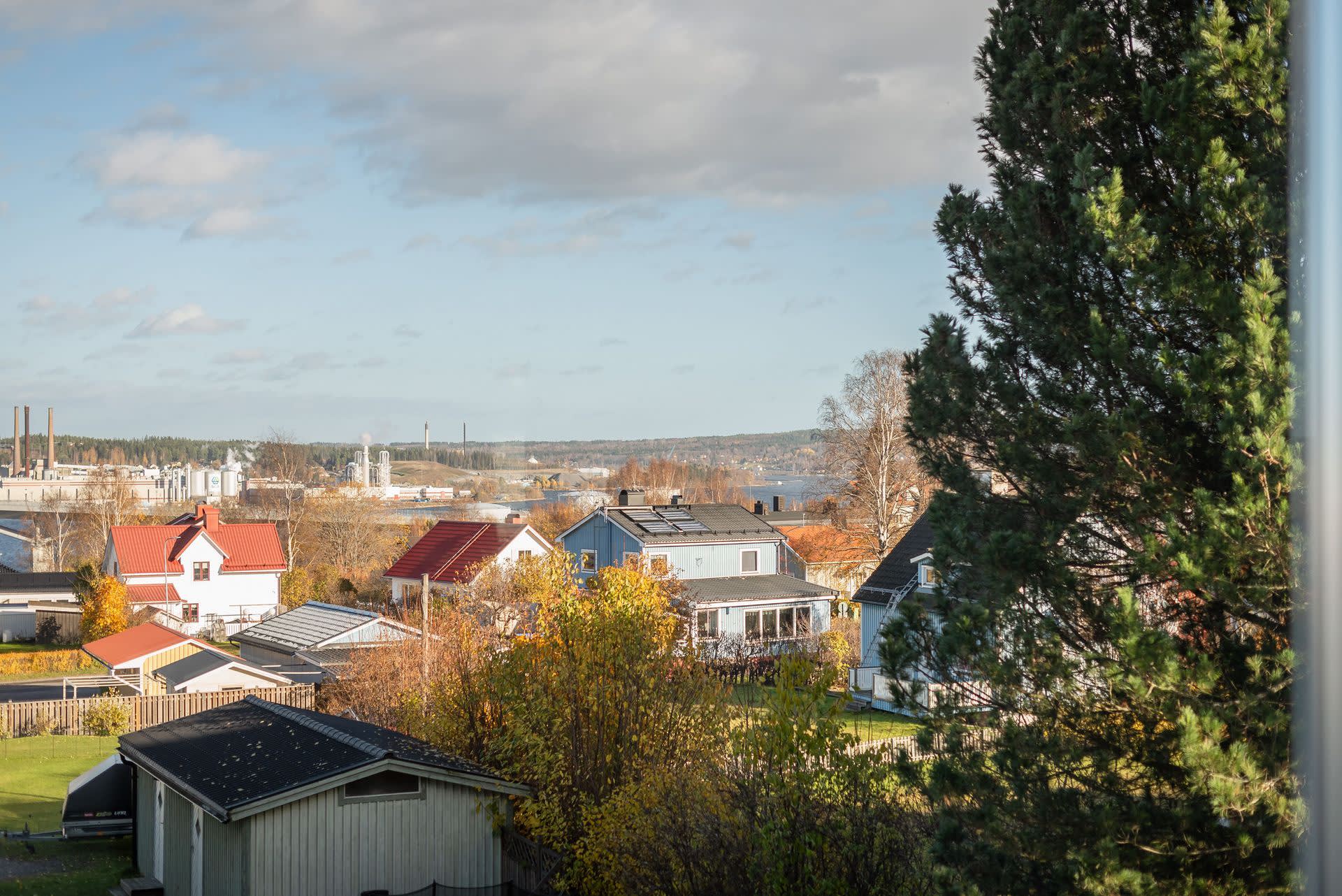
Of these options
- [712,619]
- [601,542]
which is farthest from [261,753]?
[601,542]

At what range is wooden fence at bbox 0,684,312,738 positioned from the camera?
33156mm

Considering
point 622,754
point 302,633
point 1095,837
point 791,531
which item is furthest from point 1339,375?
point 791,531

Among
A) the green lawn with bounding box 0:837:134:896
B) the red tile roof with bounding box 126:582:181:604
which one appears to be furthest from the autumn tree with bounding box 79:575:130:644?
the green lawn with bounding box 0:837:134:896

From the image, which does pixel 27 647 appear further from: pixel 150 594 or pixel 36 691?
pixel 36 691

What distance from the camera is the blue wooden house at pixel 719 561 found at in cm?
4469

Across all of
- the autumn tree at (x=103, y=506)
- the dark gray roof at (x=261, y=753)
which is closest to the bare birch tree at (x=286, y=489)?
the autumn tree at (x=103, y=506)

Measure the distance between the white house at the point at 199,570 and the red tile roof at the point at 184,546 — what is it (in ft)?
0.11

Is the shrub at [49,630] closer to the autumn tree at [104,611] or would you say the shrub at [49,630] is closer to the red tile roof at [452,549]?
the autumn tree at [104,611]

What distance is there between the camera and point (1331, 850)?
265 inches

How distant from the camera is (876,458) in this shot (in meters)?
47.1

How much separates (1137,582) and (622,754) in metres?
9.95

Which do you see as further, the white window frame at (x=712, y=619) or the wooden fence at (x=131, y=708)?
the white window frame at (x=712, y=619)

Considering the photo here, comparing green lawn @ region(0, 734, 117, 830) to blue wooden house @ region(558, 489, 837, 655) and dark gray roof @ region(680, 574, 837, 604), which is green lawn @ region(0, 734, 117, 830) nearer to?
blue wooden house @ region(558, 489, 837, 655)

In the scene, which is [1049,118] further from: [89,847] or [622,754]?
[89,847]
